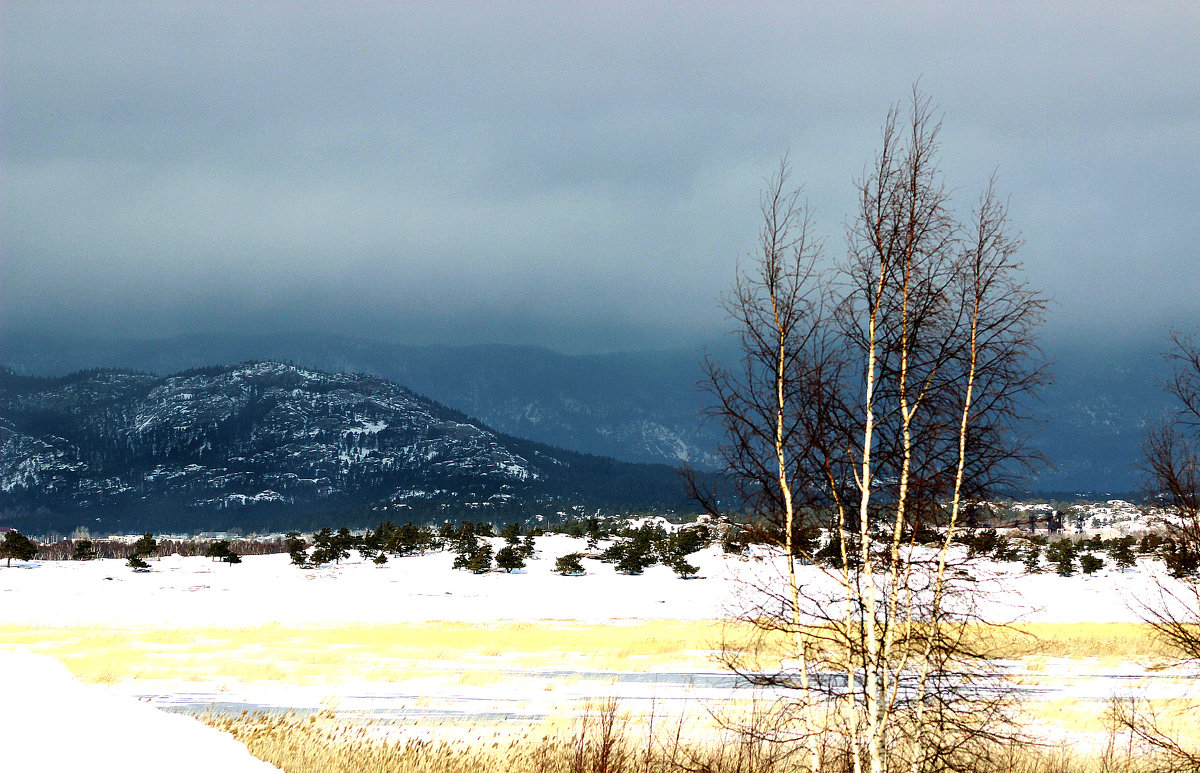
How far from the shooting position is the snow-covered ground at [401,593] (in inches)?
2655

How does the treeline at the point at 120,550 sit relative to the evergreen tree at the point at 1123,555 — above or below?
below

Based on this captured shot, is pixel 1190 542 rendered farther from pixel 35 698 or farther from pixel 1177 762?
pixel 35 698

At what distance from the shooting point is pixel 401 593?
78.6 metres

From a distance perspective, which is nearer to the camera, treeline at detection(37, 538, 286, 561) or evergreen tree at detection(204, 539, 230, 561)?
evergreen tree at detection(204, 539, 230, 561)

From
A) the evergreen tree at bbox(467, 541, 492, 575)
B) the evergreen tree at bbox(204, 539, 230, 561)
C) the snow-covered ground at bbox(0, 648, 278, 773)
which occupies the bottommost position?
the evergreen tree at bbox(204, 539, 230, 561)

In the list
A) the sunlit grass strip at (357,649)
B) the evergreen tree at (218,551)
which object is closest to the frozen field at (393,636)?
the sunlit grass strip at (357,649)

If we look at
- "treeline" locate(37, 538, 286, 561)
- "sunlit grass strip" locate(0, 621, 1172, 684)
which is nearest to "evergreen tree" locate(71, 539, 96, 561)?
"treeline" locate(37, 538, 286, 561)

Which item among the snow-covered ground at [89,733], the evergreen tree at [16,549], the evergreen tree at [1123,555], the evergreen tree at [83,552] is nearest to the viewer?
the snow-covered ground at [89,733]

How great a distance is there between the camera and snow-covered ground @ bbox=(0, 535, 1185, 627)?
221 ft

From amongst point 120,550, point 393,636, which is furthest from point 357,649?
point 120,550

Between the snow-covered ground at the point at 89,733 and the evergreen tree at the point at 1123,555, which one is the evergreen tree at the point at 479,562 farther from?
the snow-covered ground at the point at 89,733

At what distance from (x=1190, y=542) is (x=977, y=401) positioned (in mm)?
12291

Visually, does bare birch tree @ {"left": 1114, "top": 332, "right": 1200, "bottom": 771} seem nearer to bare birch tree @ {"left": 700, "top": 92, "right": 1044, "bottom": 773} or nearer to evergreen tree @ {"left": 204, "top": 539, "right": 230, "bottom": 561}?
bare birch tree @ {"left": 700, "top": 92, "right": 1044, "bottom": 773}

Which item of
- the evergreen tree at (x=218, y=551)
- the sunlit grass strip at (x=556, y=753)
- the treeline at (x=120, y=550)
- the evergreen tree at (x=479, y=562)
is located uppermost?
the sunlit grass strip at (x=556, y=753)
